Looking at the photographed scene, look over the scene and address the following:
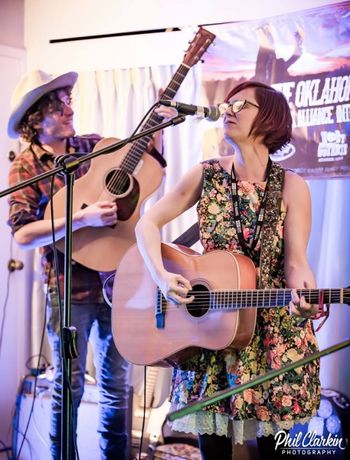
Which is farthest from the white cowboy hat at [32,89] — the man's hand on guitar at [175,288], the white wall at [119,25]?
the man's hand on guitar at [175,288]

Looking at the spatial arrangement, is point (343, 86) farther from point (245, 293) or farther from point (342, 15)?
point (245, 293)

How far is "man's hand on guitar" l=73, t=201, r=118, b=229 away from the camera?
255 centimetres

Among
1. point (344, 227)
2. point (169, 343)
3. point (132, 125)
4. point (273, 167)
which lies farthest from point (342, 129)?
point (169, 343)

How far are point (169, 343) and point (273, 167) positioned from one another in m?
0.66

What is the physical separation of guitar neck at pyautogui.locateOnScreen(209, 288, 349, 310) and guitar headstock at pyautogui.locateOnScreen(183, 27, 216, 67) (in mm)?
1049

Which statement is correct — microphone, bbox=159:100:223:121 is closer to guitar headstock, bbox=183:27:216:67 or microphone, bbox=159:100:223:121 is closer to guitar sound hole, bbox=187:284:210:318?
guitar sound hole, bbox=187:284:210:318

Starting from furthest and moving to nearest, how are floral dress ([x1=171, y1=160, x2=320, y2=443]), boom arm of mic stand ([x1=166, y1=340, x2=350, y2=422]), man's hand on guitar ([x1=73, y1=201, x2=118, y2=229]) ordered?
1. man's hand on guitar ([x1=73, y1=201, x2=118, y2=229])
2. floral dress ([x1=171, y1=160, x2=320, y2=443])
3. boom arm of mic stand ([x1=166, y1=340, x2=350, y2=422])

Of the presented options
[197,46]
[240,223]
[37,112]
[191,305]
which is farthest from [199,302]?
[37,112]

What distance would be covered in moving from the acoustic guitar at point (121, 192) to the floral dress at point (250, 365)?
55 cm

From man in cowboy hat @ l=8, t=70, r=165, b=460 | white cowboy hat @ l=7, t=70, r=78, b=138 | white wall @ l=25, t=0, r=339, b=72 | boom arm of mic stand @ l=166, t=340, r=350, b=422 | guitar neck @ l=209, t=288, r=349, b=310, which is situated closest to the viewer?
boom arm of mic stand @ l=166, t=340, r=350, b=422

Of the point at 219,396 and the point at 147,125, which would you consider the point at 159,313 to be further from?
the point at 219,396

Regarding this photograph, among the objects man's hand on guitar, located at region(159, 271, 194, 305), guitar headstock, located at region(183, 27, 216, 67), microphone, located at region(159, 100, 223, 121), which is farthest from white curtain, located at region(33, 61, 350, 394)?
microphone, located at region(159, 100, 223, 121)

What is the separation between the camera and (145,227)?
2215mm

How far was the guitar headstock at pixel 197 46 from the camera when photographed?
8.66 ft
